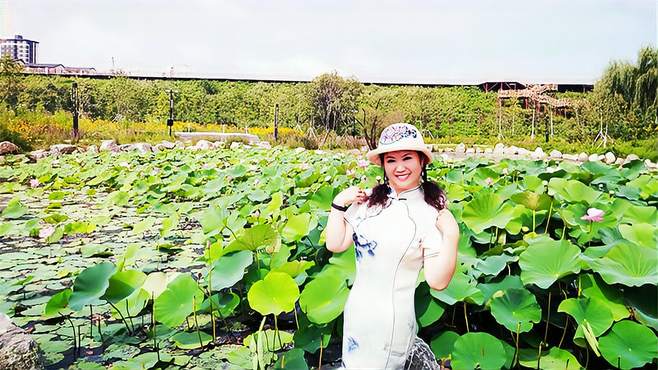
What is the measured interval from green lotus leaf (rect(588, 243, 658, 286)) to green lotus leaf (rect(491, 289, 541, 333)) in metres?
0.10

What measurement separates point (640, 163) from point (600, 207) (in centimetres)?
102

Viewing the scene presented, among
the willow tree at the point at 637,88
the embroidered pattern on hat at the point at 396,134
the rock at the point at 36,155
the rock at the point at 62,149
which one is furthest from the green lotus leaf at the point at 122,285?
the willow tree at the point at 637,88

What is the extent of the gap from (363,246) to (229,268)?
44 centimetres

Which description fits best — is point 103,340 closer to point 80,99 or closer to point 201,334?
point 201,334

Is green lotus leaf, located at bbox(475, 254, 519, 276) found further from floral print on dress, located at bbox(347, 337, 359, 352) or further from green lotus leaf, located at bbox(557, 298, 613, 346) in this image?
floral print on dress, located at bbox(347, 337, 359, 352)

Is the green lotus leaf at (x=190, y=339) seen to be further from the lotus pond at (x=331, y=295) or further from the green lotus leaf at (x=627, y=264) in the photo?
the green lotus leaf at (x=627, y=264)

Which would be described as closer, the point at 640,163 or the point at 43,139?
the point at 640,163

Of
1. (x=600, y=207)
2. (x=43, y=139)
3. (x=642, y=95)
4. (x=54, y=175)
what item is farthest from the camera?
(x=642, y=95)

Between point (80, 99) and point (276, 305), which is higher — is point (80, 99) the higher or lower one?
the higher one

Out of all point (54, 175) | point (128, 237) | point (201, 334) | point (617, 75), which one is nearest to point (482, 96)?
point (617, 75)

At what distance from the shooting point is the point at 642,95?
951 centimetres

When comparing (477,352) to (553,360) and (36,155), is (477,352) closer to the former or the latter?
(553,360)

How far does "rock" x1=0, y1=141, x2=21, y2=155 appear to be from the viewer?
506 cm

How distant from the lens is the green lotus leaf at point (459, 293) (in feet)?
2.66
